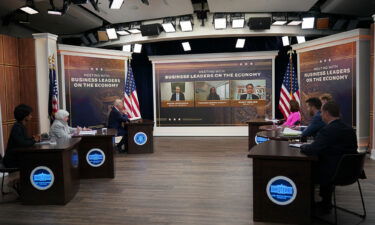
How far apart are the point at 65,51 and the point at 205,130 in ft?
16.2

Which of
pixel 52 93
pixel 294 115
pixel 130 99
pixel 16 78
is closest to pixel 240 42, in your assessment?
pixel 130 99

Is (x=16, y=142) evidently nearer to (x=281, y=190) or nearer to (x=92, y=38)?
(x=281, y=190)

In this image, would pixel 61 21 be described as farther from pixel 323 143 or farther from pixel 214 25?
pixel 323 143

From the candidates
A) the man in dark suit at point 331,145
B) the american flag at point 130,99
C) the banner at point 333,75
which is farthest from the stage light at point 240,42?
the man in dark suit at point 331,145

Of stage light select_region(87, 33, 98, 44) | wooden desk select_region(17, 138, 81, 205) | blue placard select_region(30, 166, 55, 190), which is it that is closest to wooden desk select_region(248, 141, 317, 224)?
wooden desk select_region(17, 138, 81, 205)

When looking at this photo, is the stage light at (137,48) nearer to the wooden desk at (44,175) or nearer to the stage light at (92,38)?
the stage light at (92,38)

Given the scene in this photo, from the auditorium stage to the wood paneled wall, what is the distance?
237 centimetres

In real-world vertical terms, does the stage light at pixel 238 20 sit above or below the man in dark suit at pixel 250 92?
above

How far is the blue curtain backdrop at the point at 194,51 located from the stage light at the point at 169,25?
195 centimetres

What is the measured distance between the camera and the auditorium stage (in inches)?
134

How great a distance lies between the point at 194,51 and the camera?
1002 centimetres

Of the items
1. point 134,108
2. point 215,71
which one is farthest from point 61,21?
point 215,71

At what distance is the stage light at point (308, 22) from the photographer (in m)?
7.29

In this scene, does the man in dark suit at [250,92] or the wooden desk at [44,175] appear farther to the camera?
the man in dark suit at [250,92]
